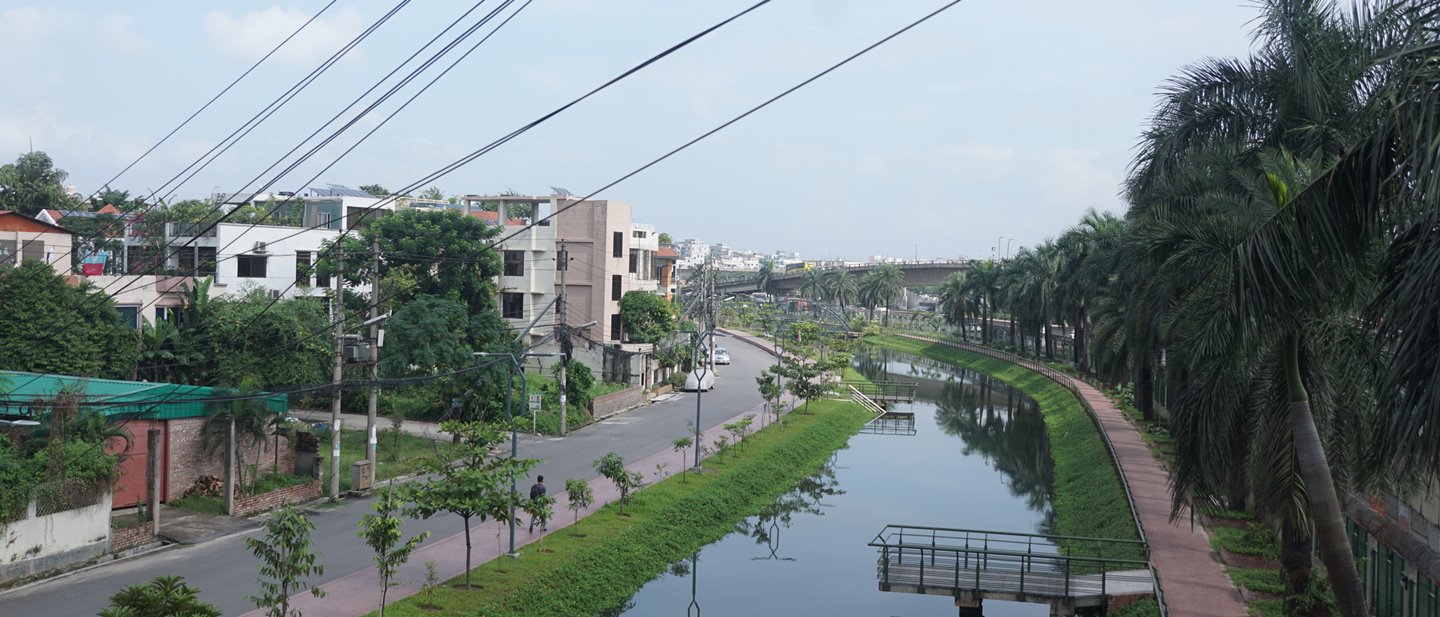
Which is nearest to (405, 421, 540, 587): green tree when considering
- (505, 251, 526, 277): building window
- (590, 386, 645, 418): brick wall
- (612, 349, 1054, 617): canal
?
(612, 349, 1054, 617): canal

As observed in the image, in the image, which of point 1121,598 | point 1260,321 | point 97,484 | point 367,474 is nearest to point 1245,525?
point 1121,598

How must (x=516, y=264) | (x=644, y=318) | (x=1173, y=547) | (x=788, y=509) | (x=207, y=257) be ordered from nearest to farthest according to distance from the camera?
(x=1173, y=547), (x=788, y=509), (x=207, y=257), (x=516, y=264), (x=644, y=318)

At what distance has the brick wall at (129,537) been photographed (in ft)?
76.7

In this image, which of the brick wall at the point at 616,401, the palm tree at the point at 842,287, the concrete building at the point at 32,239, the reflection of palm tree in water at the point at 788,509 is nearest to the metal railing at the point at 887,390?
the brick wall at the point at 616,401

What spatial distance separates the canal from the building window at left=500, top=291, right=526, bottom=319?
1911 centimetres

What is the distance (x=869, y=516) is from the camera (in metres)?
36.4

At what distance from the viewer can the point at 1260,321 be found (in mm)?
10750

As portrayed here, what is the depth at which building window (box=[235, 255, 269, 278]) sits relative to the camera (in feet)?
176

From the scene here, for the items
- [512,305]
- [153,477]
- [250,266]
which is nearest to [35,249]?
[250,266]

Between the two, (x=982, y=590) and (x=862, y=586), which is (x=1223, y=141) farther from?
(x=862, y=586)

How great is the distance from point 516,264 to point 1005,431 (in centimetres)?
2694

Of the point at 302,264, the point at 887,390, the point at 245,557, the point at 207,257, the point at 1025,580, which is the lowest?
the point at 1025,580

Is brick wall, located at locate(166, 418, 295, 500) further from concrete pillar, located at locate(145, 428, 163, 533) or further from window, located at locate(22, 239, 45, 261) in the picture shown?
window, located at locate(22, 239, 45, 261)

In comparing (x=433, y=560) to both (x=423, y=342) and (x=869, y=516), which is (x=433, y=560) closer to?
(x=423, y=342)
